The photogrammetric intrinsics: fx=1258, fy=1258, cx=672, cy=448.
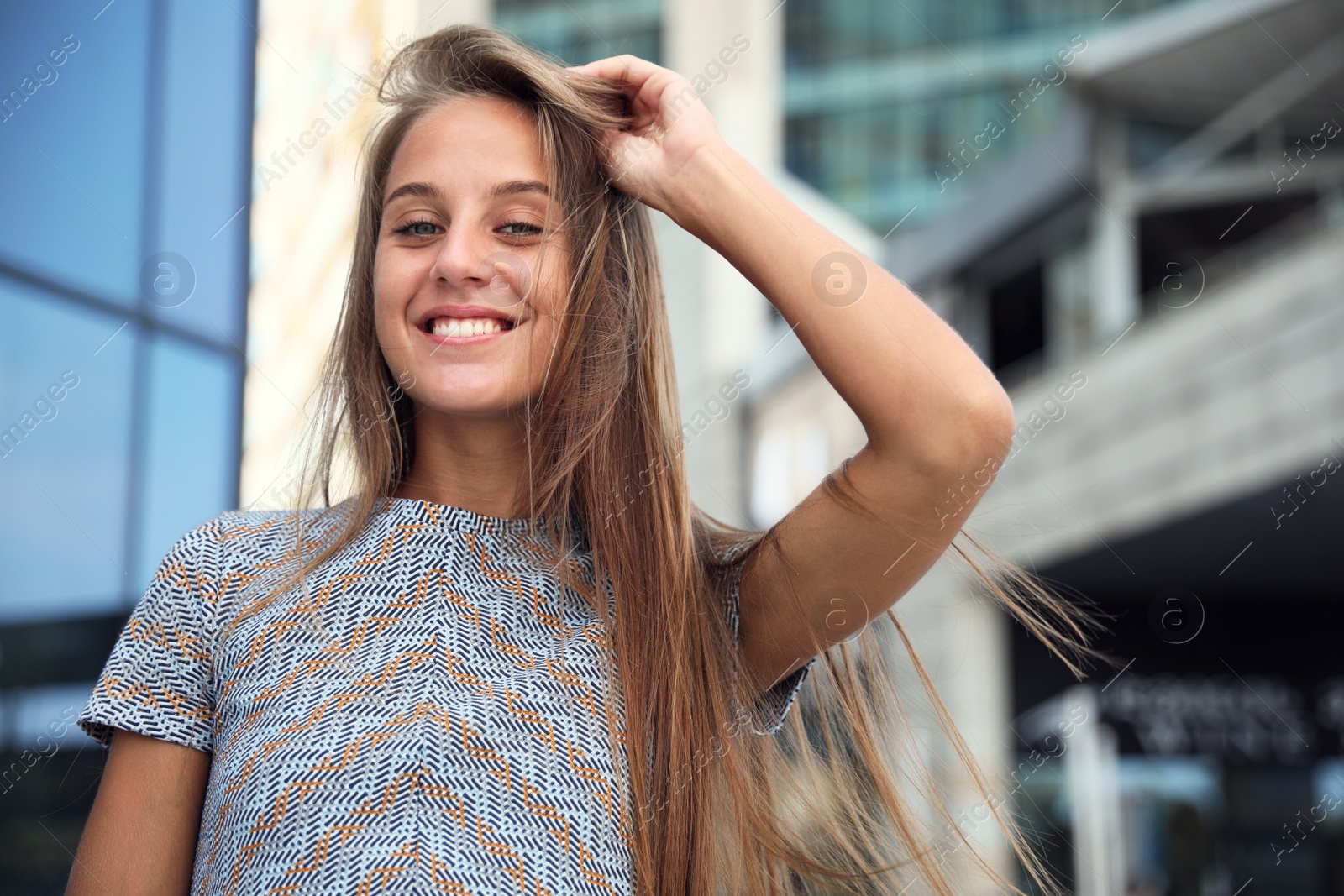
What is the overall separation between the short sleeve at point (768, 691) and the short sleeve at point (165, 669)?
64cm

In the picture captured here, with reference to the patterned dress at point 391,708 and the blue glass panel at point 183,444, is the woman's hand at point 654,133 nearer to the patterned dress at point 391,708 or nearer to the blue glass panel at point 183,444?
the patterned dress at point 391,708

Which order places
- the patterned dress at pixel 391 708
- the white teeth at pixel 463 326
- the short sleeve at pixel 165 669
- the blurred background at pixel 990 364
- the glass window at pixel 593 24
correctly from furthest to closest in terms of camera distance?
the glass window at pixel 593 24 < the blurred background at pixel 990 364 < the white teeth at pixel 463 326 < the short sleeve at pixel 165 669 < the patterned dress at pixel 391 708

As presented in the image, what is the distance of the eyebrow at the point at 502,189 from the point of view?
162 cm

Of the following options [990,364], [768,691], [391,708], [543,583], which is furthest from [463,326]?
[990,364]

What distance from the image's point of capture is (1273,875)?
1025 centimetres

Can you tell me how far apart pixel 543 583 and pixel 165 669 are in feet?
1.50

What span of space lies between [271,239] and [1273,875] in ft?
32.6

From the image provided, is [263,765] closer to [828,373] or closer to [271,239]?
[828,373]

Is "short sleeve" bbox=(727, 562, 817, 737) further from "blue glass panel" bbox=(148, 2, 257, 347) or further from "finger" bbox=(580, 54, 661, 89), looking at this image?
"blue glass panel" bbox=(148, 2, 257, 347)

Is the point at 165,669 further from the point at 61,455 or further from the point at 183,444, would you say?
the point at 183,444

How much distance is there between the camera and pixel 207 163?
2.81 m

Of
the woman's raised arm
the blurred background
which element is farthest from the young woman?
the blurred background

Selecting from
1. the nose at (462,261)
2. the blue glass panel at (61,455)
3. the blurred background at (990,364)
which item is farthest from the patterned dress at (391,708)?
the blue glass panel at (61,455)

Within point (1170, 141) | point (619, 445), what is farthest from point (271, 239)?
point (1170, 141)
